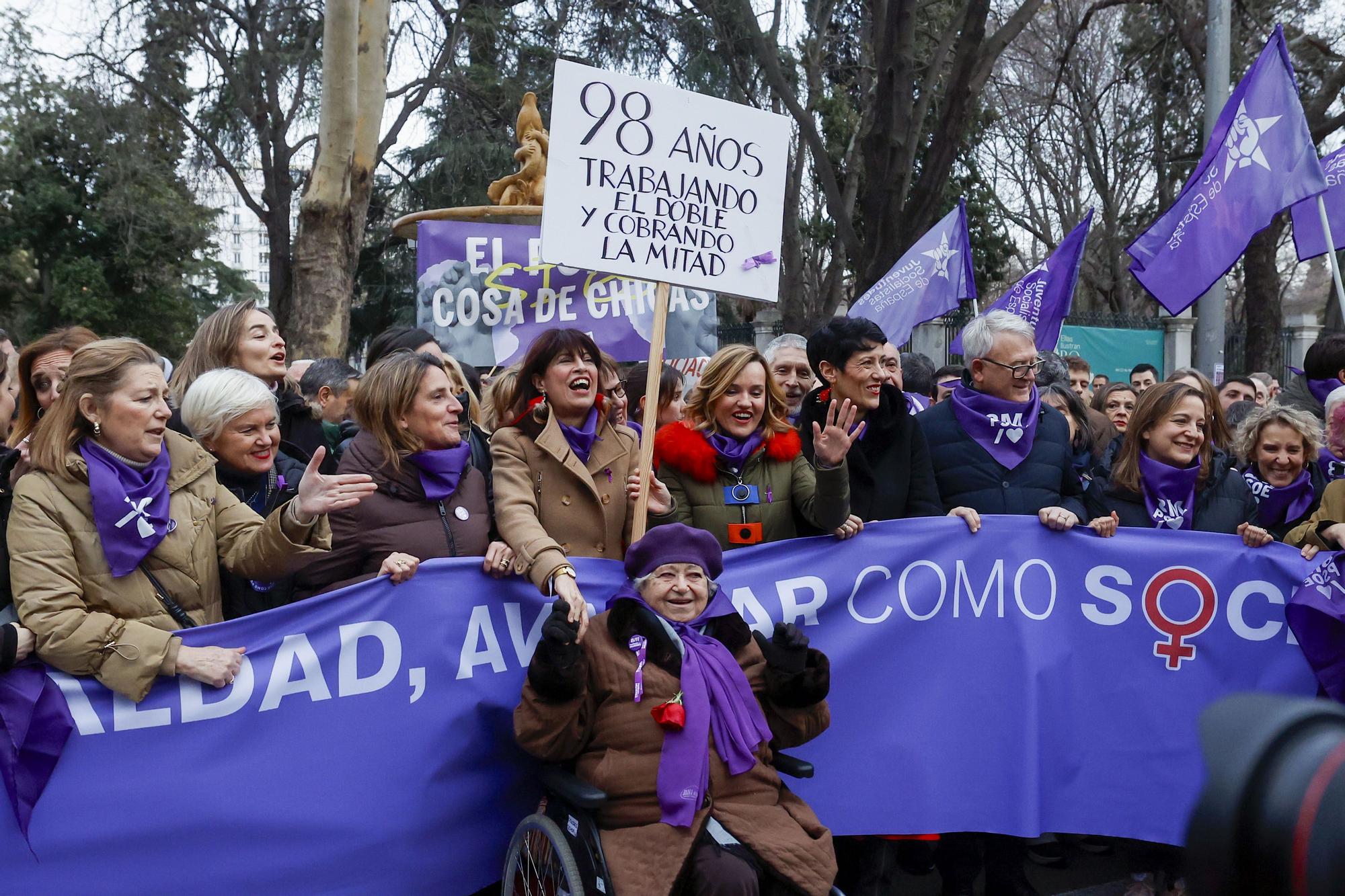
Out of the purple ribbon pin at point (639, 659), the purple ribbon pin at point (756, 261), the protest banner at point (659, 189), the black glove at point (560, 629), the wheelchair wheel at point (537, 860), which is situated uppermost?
the protest banner at point (659, 189)

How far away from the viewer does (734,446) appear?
4.25 meters

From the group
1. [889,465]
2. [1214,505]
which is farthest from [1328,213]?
[889,465]

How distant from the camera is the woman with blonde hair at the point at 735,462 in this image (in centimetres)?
424

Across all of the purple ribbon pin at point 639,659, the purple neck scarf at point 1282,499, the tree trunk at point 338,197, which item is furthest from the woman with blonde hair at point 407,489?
the tree trunk at point 338,197

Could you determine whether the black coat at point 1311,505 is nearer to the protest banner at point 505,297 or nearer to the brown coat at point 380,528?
the brown coat at point 380,528

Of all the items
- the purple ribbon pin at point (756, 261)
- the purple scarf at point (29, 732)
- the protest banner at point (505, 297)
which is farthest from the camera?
the protest banner at point (505, 297)

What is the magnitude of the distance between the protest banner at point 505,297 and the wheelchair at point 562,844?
3797mm

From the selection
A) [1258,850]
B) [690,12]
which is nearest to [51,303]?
[690,12]

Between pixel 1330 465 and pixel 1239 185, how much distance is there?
2.48 meters

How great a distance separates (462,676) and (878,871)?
63.2 inches

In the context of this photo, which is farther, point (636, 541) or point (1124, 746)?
point (1124, 746)

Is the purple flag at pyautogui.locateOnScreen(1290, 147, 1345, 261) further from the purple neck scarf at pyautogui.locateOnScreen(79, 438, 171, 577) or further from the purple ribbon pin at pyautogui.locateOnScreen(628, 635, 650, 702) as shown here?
the purple neck scarf at pyautogui.locateOnScreen(79, 438, 171, 577)

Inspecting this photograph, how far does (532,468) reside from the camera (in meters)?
3.97

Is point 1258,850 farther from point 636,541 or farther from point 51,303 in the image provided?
point 51,303
